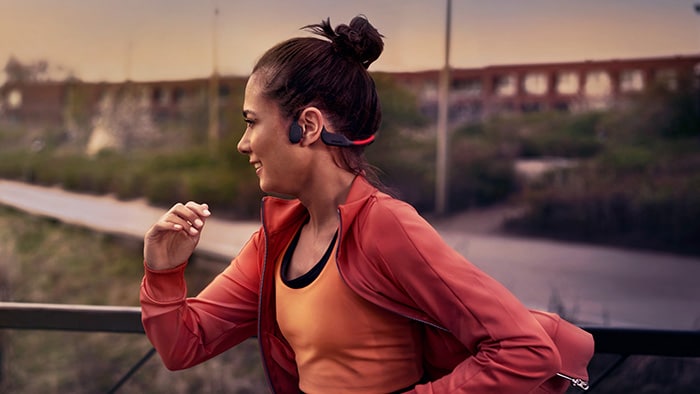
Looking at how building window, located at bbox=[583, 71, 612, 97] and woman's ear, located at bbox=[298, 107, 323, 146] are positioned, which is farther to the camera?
building window, located at bbox=[583, 71, 612, 97]

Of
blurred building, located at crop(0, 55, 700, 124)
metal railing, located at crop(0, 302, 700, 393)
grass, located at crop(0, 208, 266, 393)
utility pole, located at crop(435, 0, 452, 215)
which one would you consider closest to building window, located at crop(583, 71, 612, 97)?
blurred building, located at crop(0, 55, 700, 124)

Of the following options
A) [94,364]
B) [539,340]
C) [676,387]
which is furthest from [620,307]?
[539,340]

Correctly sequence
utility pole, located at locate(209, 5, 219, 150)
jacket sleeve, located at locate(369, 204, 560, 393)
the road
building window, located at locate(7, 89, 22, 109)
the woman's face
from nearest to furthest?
jacket sleeve, located at locate(369, 204, 560, 393), the woman's face, the road, utility pole, located at locate(209, 5, 219, 150), building window, located at locate(7, 89, 22, 109)

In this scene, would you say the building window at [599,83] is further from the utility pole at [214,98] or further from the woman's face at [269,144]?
the woman's face at [269,144]

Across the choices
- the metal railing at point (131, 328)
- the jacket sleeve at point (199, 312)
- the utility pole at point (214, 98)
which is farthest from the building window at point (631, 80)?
the jacket sleeve at point (199, 312)

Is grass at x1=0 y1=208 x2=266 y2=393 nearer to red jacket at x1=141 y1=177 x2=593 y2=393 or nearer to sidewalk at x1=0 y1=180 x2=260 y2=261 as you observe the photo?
sidewalk at x1=0 y1=180 x2=260 y2=261

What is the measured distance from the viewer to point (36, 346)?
4121 millimetres

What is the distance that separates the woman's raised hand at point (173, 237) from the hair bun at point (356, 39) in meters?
0.28

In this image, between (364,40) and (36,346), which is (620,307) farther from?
(364,40)

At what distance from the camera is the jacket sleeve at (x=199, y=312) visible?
1168 millimetres

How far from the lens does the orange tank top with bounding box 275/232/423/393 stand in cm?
105

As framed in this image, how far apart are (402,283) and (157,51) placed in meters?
3.58

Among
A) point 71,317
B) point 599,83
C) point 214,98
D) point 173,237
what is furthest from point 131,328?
point 599,83

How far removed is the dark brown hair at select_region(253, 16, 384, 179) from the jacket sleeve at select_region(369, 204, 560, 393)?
146 millimetres
